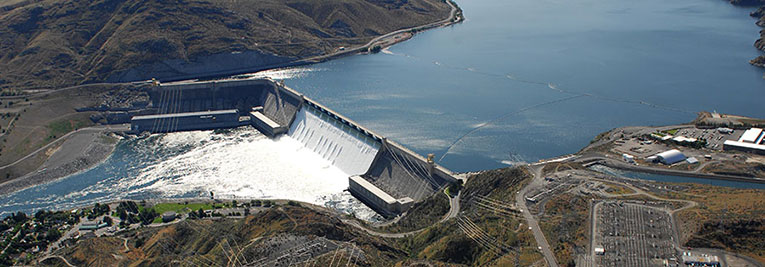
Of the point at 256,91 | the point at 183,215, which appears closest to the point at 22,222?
the point at 183,215

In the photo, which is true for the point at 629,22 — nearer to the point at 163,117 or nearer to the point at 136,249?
the point at 163,117

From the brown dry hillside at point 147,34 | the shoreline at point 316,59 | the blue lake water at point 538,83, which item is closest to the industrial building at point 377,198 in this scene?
the blue lake water at point 538,83

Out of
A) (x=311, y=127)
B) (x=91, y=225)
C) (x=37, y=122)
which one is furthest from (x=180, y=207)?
(x=37, y=122)

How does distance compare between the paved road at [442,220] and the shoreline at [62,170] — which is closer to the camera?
the paved road at [442,220]

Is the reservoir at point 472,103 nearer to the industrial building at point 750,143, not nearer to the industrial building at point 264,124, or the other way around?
the industrial building at point 264,124

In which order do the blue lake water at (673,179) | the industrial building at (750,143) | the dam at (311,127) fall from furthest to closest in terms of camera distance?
1. the dam at (311,127)
2. the industrial building at (750,143)
3. the blue lake water at (673,179)

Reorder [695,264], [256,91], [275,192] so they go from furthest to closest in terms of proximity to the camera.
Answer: [256,91]
[275,192]
[695,264]

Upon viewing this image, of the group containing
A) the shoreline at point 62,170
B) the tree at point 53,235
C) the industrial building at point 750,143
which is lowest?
the shoreline at point 62,170

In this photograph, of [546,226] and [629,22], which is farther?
[629,22]
